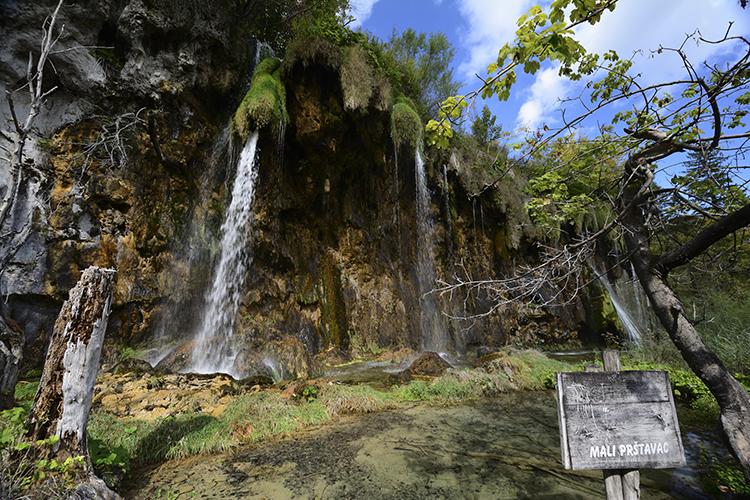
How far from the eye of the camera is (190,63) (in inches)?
323

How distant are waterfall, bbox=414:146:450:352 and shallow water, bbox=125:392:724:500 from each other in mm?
7049

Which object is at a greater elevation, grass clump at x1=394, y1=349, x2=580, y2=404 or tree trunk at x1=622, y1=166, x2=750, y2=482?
tree trunk at x1=622, y1=166, x2=750, y2=482

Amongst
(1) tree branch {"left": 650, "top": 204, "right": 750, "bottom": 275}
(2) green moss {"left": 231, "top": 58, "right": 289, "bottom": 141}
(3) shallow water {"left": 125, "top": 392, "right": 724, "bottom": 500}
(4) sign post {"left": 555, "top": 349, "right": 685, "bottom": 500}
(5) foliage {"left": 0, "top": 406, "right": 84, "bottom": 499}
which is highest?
(2) green moss {"left": 231, "top": 58, "right": 289, "bottom": 141}

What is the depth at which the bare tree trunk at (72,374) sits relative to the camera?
254 centimetres

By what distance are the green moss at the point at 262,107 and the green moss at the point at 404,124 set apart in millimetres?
3216

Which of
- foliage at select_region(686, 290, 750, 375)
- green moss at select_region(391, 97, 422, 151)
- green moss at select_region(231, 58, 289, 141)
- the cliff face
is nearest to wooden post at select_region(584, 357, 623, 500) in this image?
foliage at select_region(686, 290, 750, 375)

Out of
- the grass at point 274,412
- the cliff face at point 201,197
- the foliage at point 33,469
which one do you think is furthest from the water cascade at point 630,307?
the foliage at point 33,469

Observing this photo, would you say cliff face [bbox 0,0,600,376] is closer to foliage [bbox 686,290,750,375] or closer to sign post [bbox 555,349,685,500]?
foliage [bbox 686,290,750,375]

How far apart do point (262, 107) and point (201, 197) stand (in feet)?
9.40

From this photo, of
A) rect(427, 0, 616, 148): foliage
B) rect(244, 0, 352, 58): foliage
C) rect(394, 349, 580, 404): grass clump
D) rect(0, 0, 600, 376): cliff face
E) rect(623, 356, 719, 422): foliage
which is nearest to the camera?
rect(427, 0, 616, 148): foliage

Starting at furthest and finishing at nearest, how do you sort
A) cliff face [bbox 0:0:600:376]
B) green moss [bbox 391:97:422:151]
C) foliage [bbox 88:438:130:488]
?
green moss [bbox 391:97:422:151]
cliff face [bbox 0:0:600:376]
foliage [bbox 88:438:130:488]

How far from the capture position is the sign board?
2.00m

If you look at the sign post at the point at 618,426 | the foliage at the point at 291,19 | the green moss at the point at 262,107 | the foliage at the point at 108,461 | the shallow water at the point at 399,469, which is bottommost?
the shallow water at the point at 399,469

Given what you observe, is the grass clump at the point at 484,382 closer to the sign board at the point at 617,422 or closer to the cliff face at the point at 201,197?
the cliff face at the point at 201,197
